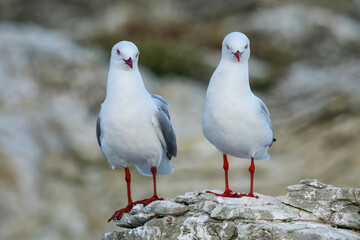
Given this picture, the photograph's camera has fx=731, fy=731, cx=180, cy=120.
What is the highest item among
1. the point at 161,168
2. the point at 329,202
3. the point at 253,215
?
the point at 161,168

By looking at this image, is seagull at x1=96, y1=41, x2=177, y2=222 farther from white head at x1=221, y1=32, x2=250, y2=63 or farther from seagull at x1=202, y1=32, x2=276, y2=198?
white head at x1=221, y1=32, x2=250, y2=63

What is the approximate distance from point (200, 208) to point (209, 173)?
810 cm

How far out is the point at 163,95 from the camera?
70.4ft

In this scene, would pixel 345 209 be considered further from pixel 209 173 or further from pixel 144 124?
pixel 209 173

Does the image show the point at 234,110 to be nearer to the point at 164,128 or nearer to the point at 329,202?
the point at 164,128

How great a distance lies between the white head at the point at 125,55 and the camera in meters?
9.12

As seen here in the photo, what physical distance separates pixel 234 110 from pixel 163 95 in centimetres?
1282

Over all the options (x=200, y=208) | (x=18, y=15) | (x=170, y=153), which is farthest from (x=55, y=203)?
(x=18, y=15)

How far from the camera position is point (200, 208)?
28.4 feet

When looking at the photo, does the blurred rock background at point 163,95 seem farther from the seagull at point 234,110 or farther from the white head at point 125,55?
the white head at point 125,55

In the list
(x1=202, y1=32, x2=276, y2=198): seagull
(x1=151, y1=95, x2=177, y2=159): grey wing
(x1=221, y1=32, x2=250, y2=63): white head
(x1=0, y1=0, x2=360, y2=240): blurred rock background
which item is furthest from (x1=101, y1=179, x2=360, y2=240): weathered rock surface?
(x1=0, y1=0, x2=360, y2=240): blurred rock background

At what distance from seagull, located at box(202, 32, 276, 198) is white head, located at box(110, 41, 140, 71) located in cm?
105

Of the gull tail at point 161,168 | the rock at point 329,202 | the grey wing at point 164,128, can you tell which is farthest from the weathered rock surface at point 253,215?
the gull tail at point 161,168

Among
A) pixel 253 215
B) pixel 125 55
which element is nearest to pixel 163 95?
pixel 125 55
